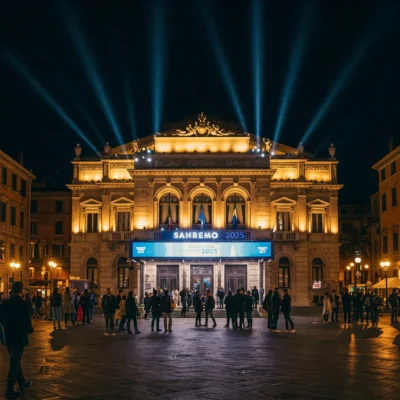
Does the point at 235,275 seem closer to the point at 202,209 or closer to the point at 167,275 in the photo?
the point at 167,275

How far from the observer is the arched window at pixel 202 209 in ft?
185

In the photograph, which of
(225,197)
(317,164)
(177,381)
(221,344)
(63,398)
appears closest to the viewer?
(63,398)

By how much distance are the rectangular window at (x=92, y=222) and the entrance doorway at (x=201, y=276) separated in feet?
34.8

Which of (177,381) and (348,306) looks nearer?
(177,381)

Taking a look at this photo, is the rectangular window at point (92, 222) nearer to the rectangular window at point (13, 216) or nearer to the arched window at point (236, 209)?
the rectangular window at point (13, 216)

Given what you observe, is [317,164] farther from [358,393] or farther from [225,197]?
[358,393]

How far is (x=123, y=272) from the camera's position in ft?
195

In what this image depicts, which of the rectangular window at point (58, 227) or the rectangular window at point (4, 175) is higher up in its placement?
the rectangular window at point (4, 175)

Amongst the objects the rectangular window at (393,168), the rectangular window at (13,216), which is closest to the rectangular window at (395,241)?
the rectangular window at (393,168)

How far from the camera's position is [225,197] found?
185 ft

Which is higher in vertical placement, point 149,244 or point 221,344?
point 149,244

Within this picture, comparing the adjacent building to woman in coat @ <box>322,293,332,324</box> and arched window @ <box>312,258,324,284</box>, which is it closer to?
woman in coat @ <box>322,293,332,324</box>

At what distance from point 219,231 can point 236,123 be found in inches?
511

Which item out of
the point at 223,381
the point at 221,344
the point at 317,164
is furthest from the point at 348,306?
the point at 317,164
